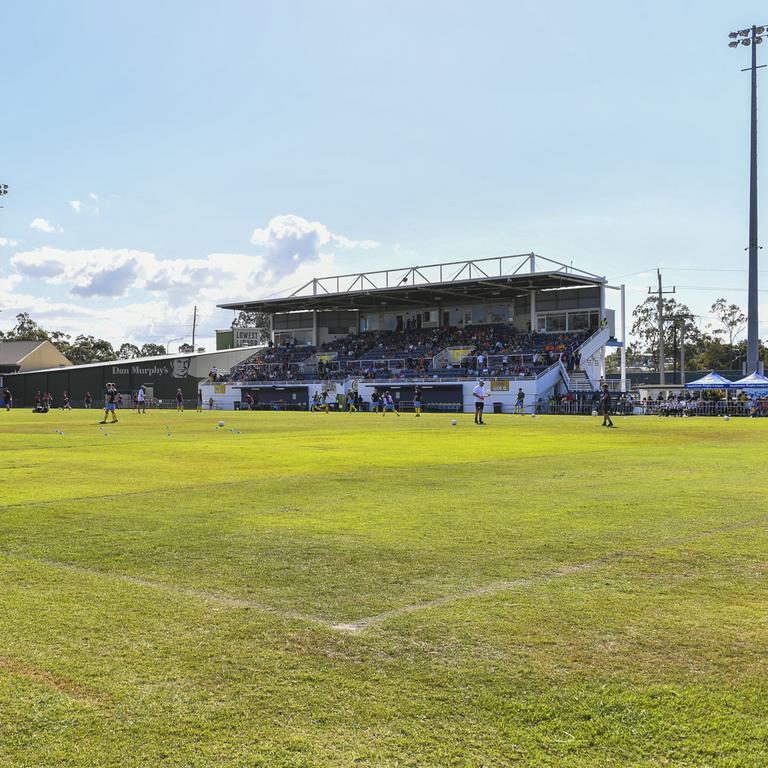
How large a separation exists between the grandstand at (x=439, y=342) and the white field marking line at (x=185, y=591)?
178ft

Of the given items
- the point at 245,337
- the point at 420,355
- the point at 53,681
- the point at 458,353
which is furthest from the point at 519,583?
the point at 245,337

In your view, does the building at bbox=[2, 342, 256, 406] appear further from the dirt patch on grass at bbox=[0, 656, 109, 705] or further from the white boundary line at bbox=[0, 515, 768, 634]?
the dirt patch on grass at bbox=[0, 656, 109, 705]

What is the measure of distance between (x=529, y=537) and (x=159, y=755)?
533 centimetres

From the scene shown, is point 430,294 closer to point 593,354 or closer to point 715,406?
point 593,354

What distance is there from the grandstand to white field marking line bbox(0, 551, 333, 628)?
178 feet

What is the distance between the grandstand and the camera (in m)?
64.8

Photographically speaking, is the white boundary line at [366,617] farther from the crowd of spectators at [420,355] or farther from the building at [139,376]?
the building at [139,376]

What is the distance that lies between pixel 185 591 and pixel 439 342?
7063cm

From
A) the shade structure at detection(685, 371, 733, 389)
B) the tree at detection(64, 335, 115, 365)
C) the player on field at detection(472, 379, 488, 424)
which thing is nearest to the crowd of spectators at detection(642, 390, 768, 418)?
the shade structure at detection(685, 371, 733, 389)

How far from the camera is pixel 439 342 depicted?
3000 inches

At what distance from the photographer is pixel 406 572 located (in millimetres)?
6750

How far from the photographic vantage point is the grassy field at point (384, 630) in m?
3.66

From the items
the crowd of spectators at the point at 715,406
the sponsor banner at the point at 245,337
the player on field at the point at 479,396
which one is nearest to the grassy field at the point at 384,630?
the player on field at the point at 479,396

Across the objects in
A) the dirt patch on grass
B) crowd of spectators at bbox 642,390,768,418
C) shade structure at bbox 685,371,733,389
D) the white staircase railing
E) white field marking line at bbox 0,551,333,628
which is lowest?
the dirt patch on grass
